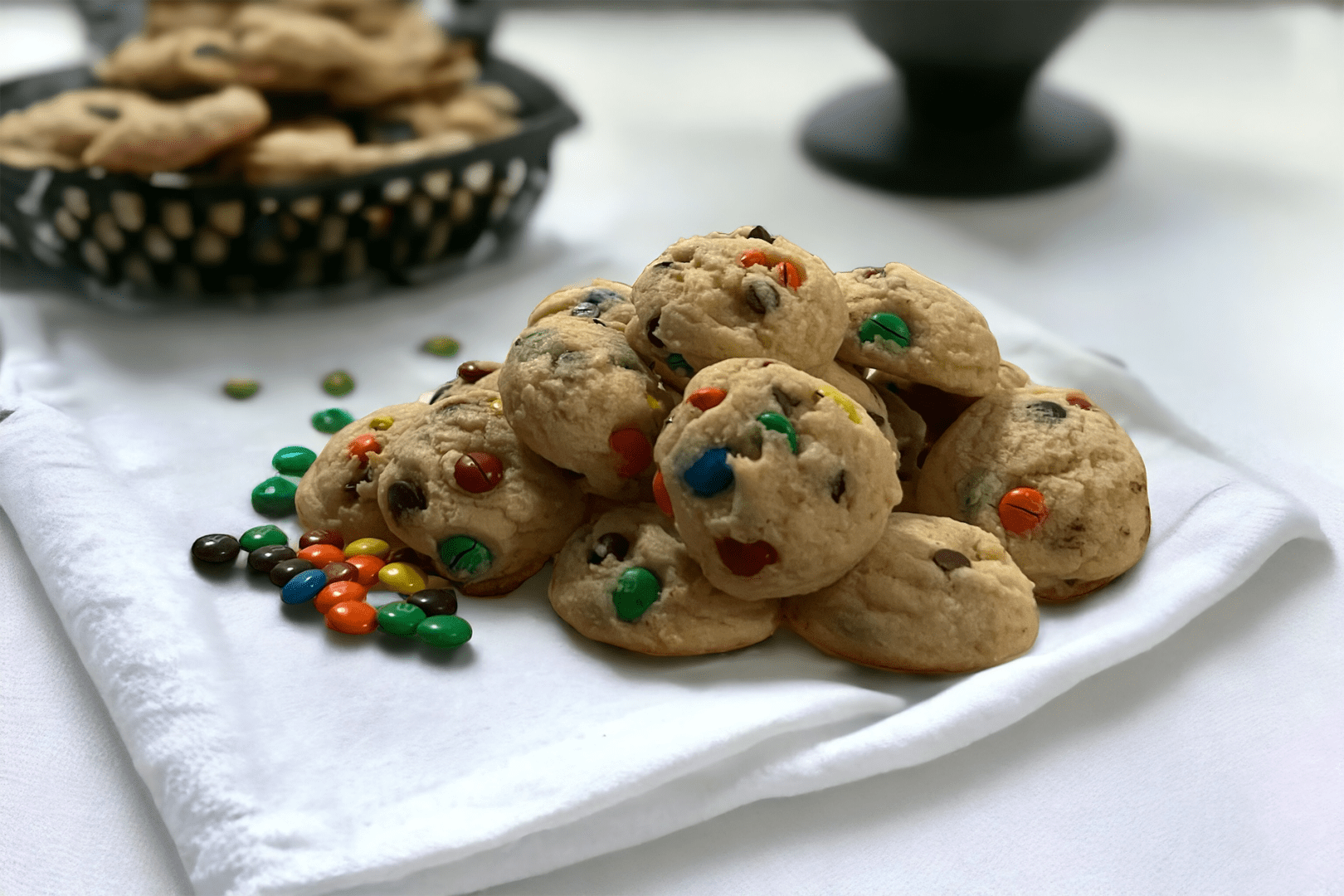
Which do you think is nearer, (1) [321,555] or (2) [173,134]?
(1) [321,555]

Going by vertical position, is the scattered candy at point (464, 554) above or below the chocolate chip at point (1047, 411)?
below

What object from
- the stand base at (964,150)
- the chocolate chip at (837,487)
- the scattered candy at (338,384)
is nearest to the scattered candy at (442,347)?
the scattered candy at (338,384)

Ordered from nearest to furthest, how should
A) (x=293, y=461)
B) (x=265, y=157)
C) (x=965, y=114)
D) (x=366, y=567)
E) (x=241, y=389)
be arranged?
1. (x=366, y=567)
2. (x=293, y=461)
3. (x=241, y=389)
4. (x=265, y=157)
5. (x=965, y=114)

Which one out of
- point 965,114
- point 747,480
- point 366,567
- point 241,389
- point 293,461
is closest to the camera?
point 747,480

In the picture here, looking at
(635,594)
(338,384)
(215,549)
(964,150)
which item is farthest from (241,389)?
(964,150)

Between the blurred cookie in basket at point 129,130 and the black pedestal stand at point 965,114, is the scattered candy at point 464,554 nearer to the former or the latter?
the blurred cookie in basket at point 129,130

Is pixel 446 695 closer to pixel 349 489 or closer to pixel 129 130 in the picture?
pixel 349 489
